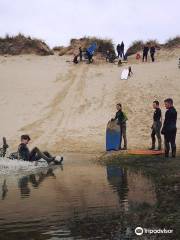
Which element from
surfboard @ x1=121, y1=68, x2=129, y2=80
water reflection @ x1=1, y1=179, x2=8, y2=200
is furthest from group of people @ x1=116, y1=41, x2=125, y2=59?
water reflection @ x1=1, y1=179, x2=8, y2=200

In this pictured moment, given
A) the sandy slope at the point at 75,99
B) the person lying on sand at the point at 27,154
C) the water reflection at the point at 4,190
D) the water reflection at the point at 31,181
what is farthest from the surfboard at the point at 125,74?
the water reflection at the point at 4,190

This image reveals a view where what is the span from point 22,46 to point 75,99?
46.5 ft

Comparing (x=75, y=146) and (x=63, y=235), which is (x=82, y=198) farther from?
(x=75, y=146)

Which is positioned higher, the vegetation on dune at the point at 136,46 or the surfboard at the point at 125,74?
the vegetation on dune at the point at 136,46

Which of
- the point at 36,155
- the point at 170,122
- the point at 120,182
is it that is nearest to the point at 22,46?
the point at 36,155

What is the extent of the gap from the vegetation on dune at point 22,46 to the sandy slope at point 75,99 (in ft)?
11.5

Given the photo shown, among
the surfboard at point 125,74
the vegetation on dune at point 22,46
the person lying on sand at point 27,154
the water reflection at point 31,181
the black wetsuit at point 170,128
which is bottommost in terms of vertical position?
the water reflection at point 31,181

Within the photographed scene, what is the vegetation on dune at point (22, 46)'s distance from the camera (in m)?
36.7

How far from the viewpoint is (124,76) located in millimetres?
27766

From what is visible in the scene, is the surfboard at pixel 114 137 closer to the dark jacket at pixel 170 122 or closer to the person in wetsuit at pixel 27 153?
the person in wetsuit at pixel 27 153

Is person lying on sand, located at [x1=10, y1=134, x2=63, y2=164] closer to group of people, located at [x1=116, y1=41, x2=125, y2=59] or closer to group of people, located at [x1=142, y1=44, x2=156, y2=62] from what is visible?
group of people, located at [x1=142, y1=44, x2=156, y2=62]

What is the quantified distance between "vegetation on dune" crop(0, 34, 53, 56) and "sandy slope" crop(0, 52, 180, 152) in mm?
3501

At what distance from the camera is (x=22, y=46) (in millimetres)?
37344

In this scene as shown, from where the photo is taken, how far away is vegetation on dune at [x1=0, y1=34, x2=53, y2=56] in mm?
36719
